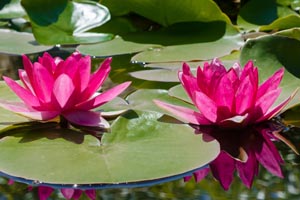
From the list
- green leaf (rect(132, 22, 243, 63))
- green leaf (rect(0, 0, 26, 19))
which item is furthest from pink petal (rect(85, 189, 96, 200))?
green leaf (rect(0, 0, 26, 19))

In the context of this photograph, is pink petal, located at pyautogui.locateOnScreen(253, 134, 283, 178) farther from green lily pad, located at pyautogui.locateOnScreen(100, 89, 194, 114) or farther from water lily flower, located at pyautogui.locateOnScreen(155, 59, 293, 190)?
green lily pad, located at pyautogui.locateOnScreen(100, 89, 194, 114)

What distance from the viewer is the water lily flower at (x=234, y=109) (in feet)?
4.37

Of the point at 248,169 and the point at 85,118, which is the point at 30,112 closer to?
the point at 85,118

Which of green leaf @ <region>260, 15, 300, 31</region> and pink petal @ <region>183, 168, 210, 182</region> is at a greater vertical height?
pink petal @ <region>183, 168, 210, 182</region>

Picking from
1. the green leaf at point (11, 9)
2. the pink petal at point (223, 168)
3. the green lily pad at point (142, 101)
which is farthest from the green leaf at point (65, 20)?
the pink petal at point (223, 168)

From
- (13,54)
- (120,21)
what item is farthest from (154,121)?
(120,21)

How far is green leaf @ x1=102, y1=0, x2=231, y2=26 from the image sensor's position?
2.09 meters

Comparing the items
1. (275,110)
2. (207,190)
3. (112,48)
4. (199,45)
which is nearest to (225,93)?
(275,110)

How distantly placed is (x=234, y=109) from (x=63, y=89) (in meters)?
0.32

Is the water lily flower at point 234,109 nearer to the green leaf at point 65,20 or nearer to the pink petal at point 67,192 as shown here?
the pink petal at point 67,192

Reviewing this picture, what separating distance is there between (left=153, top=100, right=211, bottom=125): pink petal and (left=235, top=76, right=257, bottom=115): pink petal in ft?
0.25

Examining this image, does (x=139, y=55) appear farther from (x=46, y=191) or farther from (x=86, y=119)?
(x=46, y=191)

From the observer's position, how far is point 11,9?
2.57m

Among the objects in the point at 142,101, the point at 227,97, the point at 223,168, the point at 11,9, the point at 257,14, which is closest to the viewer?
the point at 223,168
